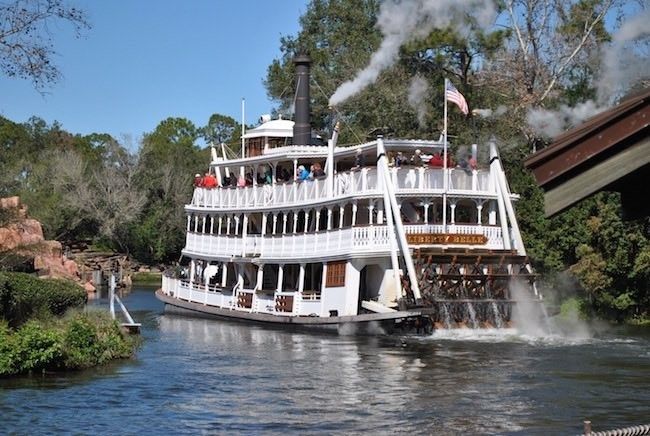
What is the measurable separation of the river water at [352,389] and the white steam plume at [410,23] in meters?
17.5

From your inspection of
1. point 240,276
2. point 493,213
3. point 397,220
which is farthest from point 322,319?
point 240,276

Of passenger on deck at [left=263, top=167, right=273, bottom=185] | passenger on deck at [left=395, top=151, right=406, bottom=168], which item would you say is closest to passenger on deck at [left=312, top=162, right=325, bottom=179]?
passenger on deck at [left=263, top=167, right=273, bottom=185]

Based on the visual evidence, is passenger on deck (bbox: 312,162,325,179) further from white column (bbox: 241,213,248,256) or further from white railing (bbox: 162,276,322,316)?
white column (bbox: 241,213,248,256)

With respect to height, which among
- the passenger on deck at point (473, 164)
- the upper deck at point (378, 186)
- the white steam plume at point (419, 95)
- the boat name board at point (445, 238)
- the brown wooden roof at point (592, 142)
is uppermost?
the white steam plume at point (419, 95)

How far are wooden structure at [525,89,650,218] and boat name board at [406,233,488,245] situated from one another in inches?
964

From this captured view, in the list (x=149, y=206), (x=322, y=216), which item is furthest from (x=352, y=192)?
(x=149, y=206)

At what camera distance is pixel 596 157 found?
6.18 meters

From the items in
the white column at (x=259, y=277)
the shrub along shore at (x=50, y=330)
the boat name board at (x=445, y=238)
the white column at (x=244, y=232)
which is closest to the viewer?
the shrub along shore at (x=50, y=330)

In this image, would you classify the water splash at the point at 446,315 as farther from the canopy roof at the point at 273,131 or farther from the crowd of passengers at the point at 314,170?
the canopy roof at the point at 273,131

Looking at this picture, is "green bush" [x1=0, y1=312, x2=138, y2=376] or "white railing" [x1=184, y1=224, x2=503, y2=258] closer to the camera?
"green bush" [x1=0, y1=312, x2=138, y2=376]

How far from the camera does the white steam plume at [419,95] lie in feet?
152

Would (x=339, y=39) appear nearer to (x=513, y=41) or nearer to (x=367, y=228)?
(x=513, y=41)

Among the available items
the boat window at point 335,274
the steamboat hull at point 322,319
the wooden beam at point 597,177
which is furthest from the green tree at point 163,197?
the wooden beam at point 597,177

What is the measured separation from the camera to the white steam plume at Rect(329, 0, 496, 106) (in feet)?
139
